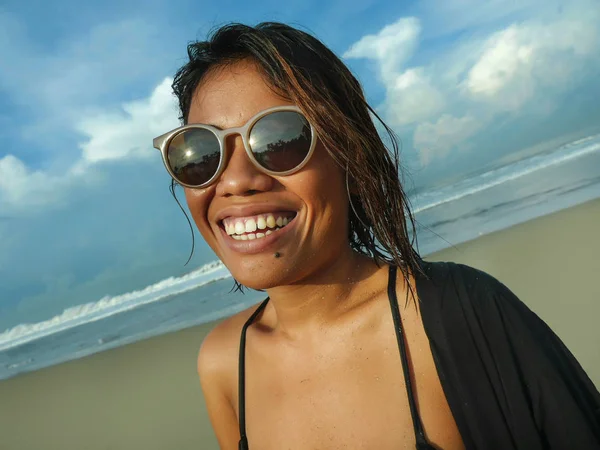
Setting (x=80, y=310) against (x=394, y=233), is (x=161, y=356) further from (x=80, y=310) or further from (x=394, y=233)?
(x=80, y=310)

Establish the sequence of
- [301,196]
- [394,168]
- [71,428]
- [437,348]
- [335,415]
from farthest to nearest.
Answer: [71,428]
[394,168]
[335,415]
[301,196]
[437,348]

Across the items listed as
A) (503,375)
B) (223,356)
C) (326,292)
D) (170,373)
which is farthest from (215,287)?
(503,375)

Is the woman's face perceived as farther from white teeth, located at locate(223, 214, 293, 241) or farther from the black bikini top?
the black bikini top

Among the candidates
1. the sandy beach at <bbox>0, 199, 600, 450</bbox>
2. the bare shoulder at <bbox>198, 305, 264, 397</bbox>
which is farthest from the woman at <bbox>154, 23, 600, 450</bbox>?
the sandy beach at <bbox>0, 199, 600, 450</bbox>

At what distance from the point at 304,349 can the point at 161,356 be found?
4429 mm

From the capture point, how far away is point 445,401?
1701 mm

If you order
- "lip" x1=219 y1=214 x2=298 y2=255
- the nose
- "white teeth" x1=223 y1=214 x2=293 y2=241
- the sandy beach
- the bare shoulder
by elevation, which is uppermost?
the nose

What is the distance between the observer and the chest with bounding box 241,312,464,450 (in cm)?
173

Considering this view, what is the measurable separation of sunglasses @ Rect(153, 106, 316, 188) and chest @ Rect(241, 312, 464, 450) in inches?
29.3

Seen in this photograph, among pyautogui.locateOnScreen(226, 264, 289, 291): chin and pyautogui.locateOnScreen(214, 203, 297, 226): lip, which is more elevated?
pyautogui.locateOnScreen(214, 203, 297, 226): lip

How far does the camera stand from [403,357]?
177 cm

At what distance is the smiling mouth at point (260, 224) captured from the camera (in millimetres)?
1736

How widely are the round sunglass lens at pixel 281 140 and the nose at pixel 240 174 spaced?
2.0 inches

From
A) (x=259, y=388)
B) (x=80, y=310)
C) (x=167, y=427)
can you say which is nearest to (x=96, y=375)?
(x=167, y=427)
